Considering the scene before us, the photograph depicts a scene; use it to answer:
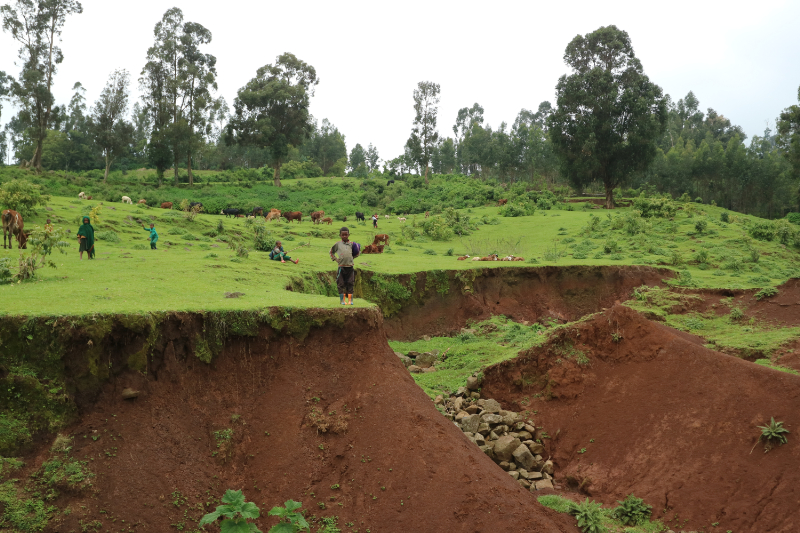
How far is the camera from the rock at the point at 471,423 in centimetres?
1292

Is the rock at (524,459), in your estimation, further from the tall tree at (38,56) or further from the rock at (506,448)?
the tall tree at (38,56)

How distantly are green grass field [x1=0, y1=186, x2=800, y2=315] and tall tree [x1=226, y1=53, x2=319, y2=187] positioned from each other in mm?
16708

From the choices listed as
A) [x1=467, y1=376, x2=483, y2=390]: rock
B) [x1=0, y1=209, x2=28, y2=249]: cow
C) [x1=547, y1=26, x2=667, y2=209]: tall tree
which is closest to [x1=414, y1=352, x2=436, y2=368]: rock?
[x1=467, y1=376, x2=483, y2=390]: rock

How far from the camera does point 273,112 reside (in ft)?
162

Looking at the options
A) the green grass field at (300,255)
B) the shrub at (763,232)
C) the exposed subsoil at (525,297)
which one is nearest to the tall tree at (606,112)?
the green grass field at (300,255)

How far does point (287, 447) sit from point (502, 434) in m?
5.94

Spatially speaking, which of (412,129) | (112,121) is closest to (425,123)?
(412,129)

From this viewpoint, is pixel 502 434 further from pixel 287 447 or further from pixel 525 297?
pixel 525 297

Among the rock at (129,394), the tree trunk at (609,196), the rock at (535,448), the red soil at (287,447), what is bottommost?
the rock at (535,448)

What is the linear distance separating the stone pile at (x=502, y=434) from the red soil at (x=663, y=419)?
434mm

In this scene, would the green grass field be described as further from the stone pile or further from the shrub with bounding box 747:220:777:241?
the stone pile

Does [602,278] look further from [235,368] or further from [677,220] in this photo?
[235,368]

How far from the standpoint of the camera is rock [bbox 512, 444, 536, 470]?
1227 cm

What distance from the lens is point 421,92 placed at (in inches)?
2271
